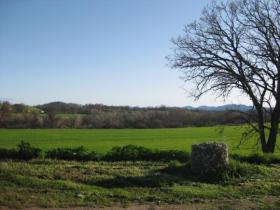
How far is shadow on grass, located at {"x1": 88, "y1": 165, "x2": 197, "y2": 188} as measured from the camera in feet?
46.8

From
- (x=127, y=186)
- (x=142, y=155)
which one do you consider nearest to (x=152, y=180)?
(x=127, y=186)

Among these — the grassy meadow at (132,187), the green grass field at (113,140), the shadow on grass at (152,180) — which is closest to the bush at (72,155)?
the grassy meadow at (132,187)

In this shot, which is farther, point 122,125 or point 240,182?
point 122,125

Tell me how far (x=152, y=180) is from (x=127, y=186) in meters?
0.93

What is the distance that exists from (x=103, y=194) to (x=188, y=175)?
13.7ft

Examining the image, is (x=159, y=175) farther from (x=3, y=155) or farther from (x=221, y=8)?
(x=221, y=8)

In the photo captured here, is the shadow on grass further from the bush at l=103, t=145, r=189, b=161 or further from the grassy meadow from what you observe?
the bush at l=103, t=145, r=189, b=161

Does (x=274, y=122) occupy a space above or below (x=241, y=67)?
below

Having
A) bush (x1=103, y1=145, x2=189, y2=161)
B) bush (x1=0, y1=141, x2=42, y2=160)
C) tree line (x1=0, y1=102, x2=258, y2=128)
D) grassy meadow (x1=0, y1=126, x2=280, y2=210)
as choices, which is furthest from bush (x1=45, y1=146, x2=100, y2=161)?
tree line (x1=0, y1=102, x2=258, y2=128)

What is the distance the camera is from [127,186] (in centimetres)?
1412

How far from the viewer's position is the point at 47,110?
70.6m

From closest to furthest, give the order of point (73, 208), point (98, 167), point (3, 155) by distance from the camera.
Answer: point (73, 208) < point (98, 167) < point (3, 155)

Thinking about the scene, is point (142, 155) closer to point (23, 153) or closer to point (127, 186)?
point (23, 153)

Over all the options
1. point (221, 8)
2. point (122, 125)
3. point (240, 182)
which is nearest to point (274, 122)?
→ point (221, 8)
